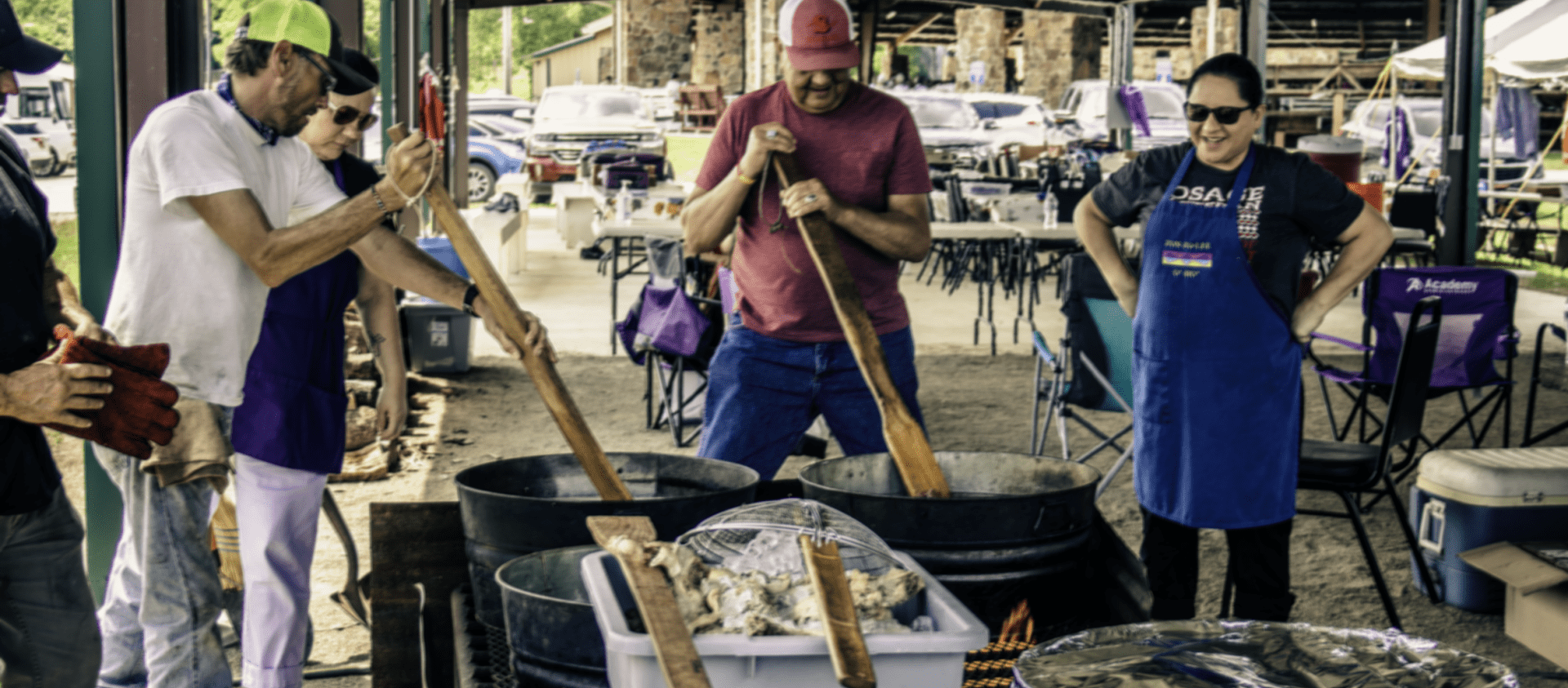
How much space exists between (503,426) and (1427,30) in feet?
76.6

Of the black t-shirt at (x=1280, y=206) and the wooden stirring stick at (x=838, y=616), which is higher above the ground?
the black t-shirt at (x=1280, y=206)

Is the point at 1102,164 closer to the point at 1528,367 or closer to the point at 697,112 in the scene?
the point at 1528,367

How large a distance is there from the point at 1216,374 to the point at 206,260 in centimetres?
206

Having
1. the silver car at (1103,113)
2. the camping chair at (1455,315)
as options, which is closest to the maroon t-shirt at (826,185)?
the camping chair at (1455,315)

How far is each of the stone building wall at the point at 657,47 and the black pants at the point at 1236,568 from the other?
2319 centimetres

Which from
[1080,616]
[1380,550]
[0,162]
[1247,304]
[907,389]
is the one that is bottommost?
[1380,550]

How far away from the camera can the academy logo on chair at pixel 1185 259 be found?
9.38ft

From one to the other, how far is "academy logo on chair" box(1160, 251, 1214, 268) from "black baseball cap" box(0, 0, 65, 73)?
87.9 inches

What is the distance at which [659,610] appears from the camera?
145 cm

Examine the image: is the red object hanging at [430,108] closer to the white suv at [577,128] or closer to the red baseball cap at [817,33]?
the red baseball cap at [817,33]

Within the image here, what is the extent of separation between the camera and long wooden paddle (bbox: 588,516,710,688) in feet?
4.49

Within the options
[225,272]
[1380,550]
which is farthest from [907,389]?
[1380,550]

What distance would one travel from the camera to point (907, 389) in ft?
9.76

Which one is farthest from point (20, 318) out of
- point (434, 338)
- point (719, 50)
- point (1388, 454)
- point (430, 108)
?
point (719, 50)
